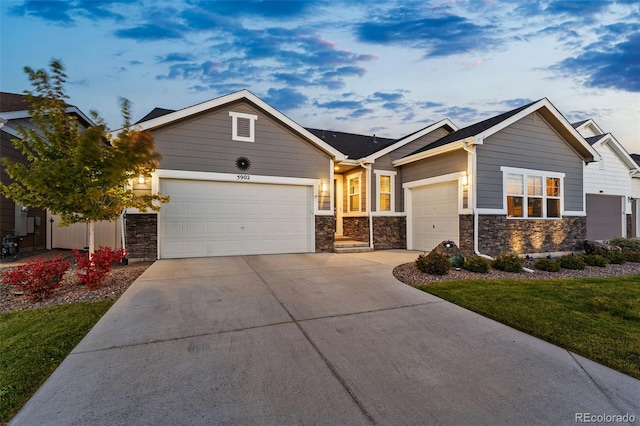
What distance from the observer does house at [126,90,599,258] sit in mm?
9047

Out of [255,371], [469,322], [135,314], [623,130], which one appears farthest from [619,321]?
[623,130]

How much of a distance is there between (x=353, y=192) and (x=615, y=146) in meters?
12.8

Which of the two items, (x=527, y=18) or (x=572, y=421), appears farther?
(x=527, y=18)

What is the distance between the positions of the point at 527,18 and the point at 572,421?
11522 mm

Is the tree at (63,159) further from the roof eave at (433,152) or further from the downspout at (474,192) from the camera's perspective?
the downspout at (474,192)

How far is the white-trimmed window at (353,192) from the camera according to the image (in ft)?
41.7

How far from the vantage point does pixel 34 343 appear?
10.8 feet

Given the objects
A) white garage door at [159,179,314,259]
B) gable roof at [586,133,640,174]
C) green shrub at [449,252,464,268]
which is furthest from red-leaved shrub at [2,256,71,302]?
gable roof at [586,133,640,174]

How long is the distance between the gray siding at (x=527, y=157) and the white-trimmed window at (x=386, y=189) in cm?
348

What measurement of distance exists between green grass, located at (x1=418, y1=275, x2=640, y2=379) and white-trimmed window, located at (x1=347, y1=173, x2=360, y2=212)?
696cm

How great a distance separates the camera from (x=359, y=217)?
12.4 metres

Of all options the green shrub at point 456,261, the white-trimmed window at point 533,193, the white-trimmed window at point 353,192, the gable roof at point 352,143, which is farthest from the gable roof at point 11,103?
the white-trimmed window at point 533,193

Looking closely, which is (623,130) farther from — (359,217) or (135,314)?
(135,314)

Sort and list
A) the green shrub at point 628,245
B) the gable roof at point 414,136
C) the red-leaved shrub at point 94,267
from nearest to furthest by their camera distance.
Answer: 1. the red-leaved shrub at point 94,267
2. the green shrub at point 628,245
3. the gable roof at point 414,136
